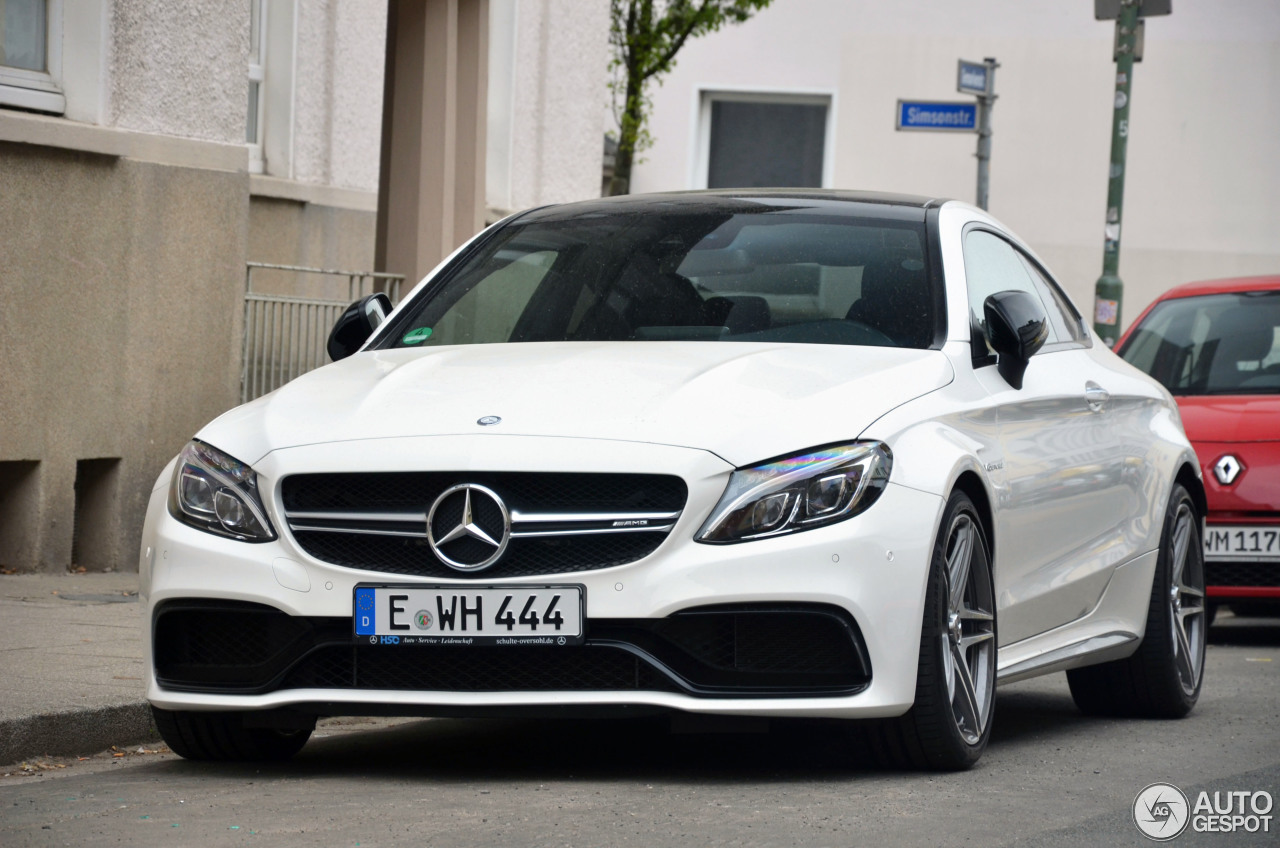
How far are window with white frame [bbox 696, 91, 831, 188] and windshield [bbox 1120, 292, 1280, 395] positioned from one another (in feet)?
73.0

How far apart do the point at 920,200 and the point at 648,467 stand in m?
2.14

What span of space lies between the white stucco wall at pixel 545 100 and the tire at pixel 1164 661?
8777 millimetres

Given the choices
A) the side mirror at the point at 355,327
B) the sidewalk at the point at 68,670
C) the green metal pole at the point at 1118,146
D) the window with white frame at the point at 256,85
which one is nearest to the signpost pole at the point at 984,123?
the green metal pole at the point at 1118,146

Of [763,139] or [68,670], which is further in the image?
[763,139]

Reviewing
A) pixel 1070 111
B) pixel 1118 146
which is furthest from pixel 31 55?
pixel 1070 111

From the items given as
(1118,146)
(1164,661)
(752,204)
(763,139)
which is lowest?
(1164,661)

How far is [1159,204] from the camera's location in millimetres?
31141

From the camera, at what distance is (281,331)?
38.8ft

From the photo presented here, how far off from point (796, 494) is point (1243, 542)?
18.1 feet

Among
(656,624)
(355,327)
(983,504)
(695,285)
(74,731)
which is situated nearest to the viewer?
(656,624)

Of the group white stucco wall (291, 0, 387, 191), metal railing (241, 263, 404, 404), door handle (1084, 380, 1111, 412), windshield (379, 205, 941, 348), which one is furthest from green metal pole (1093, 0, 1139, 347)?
windshield (379, 205, 941, 348)

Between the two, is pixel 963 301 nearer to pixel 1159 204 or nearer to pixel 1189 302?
pixel 1189 302

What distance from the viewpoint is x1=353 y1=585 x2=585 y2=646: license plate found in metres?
5.00

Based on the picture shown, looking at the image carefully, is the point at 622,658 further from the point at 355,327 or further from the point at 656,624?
the point at 355,327
